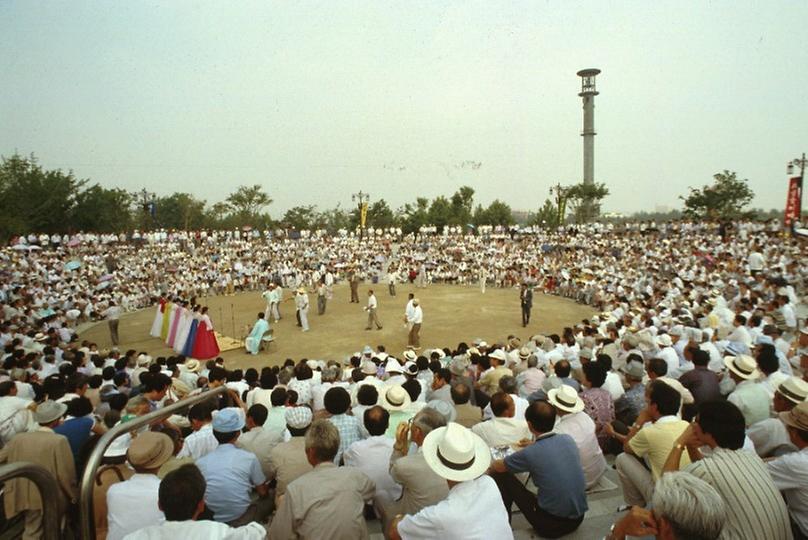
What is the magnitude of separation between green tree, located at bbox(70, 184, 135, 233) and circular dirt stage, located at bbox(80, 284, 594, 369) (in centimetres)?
2671

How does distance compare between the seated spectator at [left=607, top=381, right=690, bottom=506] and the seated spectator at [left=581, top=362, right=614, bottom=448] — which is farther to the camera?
the seated spectator at [left=581, top=362, right=614, bottom=448]

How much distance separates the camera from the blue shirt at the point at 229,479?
3.47 m

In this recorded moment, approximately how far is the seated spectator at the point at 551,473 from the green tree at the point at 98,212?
158 feet

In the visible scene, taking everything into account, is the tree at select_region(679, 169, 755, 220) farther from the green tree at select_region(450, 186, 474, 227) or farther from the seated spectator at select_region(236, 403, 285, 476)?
the seated spectator at select_region(236, 403, 285, 476)

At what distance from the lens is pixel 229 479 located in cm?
Result: 350

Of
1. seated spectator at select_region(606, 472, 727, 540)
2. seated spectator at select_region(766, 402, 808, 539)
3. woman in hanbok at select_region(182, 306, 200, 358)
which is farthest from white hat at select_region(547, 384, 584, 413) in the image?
woman in hanbok at select_region(182, 306, 200, 358)

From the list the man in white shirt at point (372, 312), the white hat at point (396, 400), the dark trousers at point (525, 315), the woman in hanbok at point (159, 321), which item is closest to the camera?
the white hat at point (396, 400)

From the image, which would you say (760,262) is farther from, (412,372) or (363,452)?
(363,452)

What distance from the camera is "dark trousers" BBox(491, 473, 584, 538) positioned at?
3369 millimetres

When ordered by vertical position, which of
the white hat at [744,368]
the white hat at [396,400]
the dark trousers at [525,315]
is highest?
the white hat at [744,368]

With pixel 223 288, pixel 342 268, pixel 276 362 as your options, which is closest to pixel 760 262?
pixel 276 362

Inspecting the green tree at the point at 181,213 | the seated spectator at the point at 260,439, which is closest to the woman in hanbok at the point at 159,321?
the seated spectator at the point at 260,439

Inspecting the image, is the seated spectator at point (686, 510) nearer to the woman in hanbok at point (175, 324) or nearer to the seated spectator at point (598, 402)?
the seated spectator at point (598, 402)

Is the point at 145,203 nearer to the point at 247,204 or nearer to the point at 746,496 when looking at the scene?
the point at 247,204
